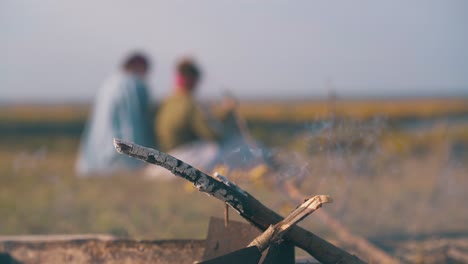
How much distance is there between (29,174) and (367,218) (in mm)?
5302

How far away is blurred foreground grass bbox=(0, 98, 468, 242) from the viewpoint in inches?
215

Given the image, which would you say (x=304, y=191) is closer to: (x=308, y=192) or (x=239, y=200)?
(x=308, y=192)

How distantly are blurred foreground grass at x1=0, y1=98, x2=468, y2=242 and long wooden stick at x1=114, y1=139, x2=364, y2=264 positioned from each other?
5.30 ft

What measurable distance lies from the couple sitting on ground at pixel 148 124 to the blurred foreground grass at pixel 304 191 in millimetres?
458

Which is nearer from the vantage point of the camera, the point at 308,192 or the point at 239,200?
the point at 239,200

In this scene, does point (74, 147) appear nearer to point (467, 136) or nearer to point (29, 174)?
point (29, 174)

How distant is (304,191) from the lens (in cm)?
608

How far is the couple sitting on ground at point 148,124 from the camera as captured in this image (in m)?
8.80

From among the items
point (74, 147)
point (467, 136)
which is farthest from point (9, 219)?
point (467, 136)

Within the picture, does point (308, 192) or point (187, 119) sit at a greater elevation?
point (187, 119)

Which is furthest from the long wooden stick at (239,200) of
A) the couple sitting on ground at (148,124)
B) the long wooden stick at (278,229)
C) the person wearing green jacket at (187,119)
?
the person wearing green jacket at (187,119)

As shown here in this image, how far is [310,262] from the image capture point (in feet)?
9.73

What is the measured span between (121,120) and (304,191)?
15.1 feet

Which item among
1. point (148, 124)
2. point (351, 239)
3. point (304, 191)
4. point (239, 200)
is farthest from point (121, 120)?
point (239, 200)
